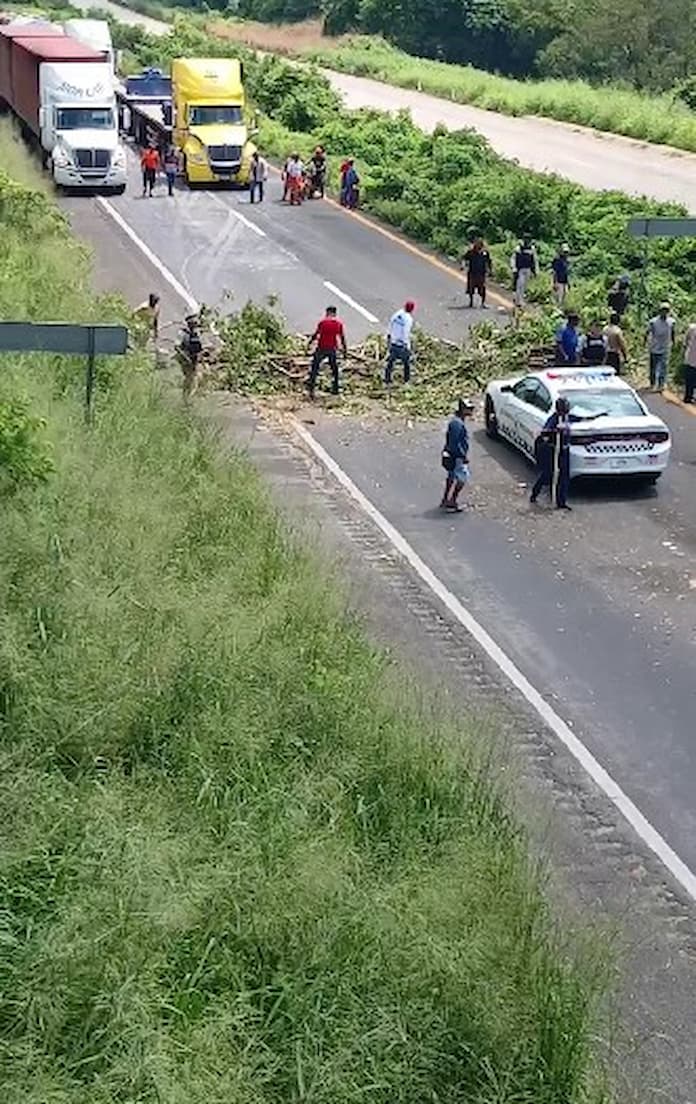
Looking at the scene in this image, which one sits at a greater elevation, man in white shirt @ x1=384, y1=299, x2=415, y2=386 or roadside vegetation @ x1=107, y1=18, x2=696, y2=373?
man in white shirt @ x1=384, y1=299, x2=415, y2=386

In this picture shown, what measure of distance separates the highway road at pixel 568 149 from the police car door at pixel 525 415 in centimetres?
2200

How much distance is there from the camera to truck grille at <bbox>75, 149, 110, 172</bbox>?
136 feet

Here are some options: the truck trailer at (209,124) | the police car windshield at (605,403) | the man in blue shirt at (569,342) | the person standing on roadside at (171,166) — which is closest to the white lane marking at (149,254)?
the person standing on roadside at (171,166)

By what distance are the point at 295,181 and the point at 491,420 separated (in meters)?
20.7

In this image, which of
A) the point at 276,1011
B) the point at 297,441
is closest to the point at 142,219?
the point at 297,441

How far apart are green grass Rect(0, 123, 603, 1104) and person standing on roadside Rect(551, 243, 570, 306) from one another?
15042mm

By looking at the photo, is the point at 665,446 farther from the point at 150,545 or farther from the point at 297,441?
the point at 150,545

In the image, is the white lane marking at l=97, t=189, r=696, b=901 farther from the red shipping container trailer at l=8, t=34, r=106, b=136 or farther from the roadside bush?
the red shipping container trailer at l=8, t=34, r=106, b=136

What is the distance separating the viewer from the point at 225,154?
144 feet

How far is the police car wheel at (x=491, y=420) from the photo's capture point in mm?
22578

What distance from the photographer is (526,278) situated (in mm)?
30281

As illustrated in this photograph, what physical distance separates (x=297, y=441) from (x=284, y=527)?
5517 millimetres

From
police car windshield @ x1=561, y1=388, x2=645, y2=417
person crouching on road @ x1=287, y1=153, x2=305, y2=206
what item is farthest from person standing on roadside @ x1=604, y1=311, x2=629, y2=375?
person crouching on road @ x1=287, y1=153, x2=305, y2=206

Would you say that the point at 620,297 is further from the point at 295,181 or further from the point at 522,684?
the point at 295,181
